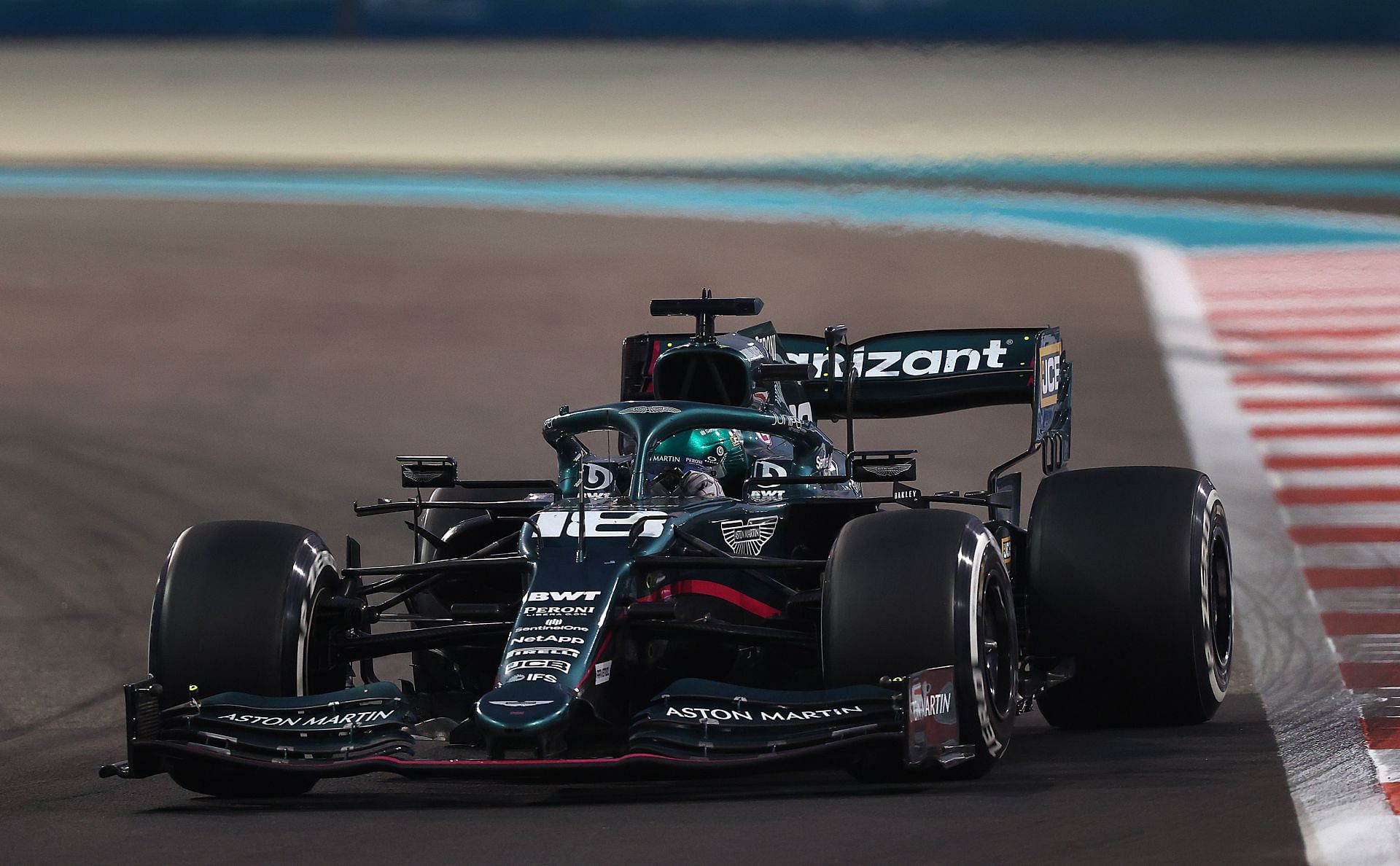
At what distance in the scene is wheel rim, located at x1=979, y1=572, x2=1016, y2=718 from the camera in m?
9.59

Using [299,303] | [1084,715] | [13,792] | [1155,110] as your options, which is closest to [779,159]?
[1155,110]

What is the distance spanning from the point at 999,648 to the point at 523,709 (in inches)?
88.8

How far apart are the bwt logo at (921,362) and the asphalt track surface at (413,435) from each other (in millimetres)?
2307

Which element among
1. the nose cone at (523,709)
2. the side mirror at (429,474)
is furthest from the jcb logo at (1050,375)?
the nose cone at (523,709)

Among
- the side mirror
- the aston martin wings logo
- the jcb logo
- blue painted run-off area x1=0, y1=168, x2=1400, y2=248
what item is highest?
blue painted run-off area x1=0, y1=168, x2=1400, y2=248

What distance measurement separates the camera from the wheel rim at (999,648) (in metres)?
9.59

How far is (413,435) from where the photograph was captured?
731 inches

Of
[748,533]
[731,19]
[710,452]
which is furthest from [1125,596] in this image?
[731,19]

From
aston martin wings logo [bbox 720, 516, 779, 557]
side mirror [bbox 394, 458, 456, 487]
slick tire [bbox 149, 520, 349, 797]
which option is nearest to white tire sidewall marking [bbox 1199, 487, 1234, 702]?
aston martin wings logo [bbox 720, 516, 779, 557]

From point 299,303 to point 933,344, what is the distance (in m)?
11.6

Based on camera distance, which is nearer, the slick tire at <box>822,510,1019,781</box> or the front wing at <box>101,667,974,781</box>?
the front wing at <box>101,667,974,781</box>

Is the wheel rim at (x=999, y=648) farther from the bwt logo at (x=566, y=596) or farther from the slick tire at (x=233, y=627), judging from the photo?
the slick tire at (x=233, y=627)

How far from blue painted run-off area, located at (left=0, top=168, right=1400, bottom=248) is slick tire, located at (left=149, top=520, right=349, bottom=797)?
16.6m

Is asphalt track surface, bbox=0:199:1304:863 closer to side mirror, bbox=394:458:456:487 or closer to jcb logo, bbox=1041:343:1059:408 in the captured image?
side mirror, bbox=394:458:456:487
